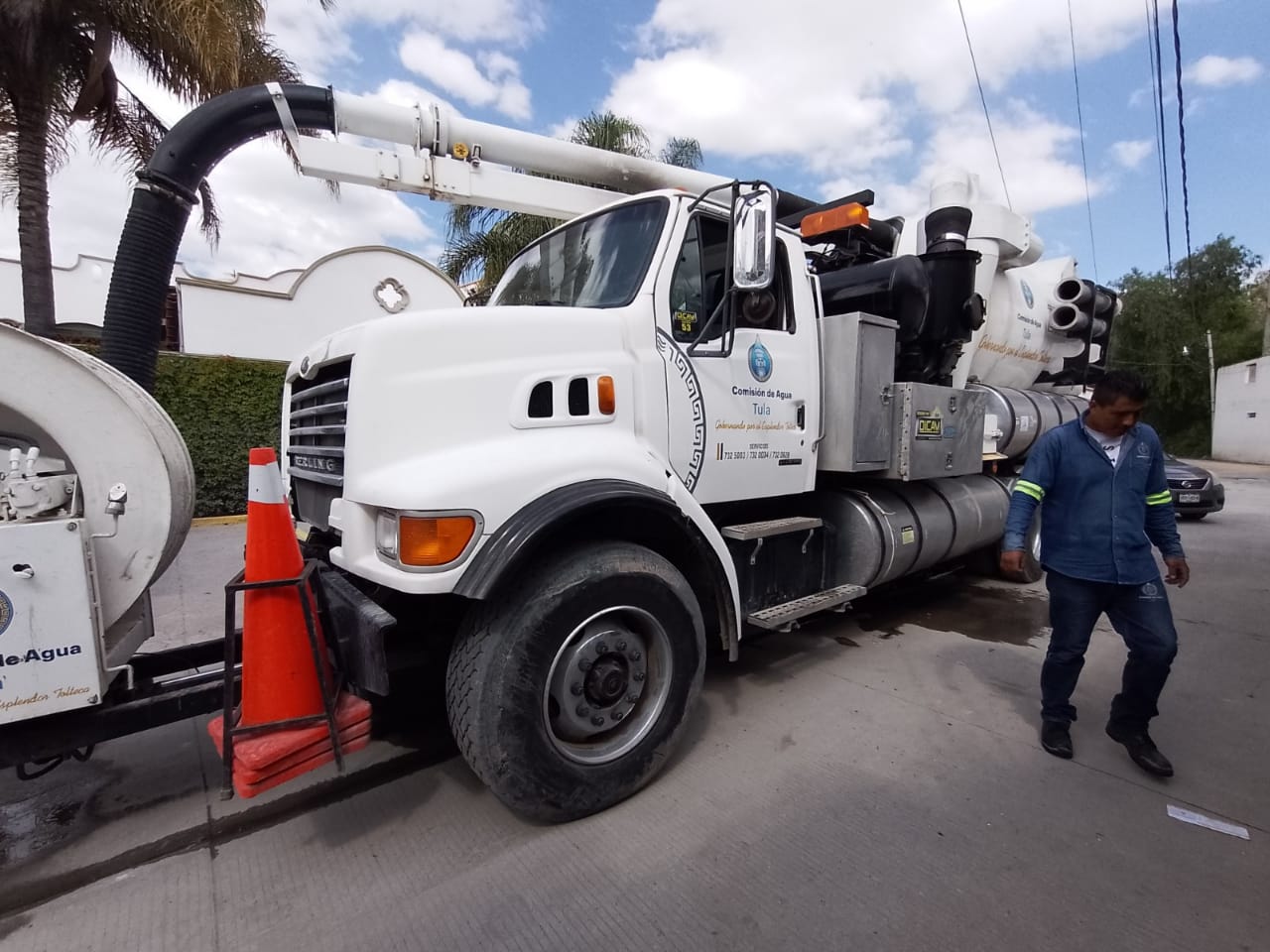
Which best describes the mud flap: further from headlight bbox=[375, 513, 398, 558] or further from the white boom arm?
the white boom arm

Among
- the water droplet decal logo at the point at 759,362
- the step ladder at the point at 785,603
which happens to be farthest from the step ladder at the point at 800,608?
the water droplet decal logo at the point at 759,362

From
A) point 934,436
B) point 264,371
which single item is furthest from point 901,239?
point 264,371

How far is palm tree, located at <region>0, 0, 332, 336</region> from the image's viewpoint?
7.25 m

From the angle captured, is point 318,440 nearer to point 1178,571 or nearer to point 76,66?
point 1178,571

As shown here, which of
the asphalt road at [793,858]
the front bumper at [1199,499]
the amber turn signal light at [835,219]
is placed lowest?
the asphalt road at [793,858]

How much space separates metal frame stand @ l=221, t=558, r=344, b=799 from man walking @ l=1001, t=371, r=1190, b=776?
285 cm

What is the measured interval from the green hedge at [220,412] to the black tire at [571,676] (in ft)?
26.0

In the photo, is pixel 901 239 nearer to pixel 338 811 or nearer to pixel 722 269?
pixel 722 269

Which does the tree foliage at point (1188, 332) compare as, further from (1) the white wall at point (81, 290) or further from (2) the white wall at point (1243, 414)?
(1) the white wall at point (81, 290)

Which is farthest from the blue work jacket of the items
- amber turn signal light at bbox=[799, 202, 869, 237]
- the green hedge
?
the green hedge

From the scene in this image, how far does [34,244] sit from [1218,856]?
11.5 m

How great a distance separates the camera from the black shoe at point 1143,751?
2908 mm

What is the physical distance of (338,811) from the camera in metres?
2.71

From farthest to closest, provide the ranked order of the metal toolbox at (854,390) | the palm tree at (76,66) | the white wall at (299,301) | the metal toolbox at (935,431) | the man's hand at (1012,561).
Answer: the white wall at (299,301) < the palm tree at (76,66) < the metal toolbox at (935,431) < the metal toolbox at (854,390) < the man's hand at (1012,561)
